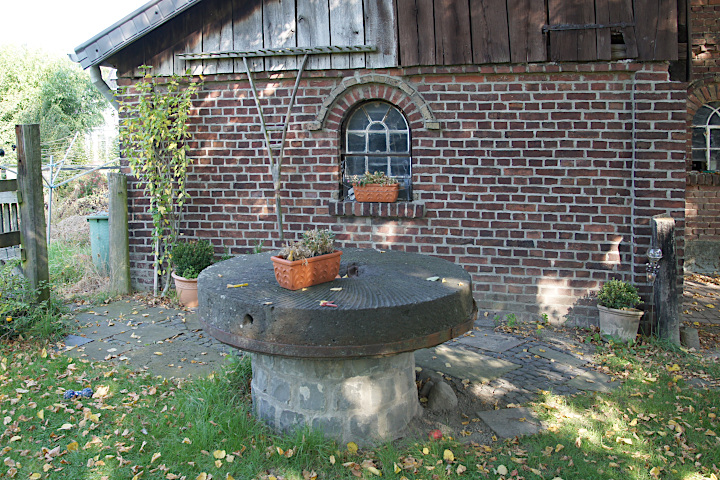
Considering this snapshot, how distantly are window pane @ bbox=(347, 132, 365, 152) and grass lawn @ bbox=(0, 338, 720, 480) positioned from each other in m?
3.03

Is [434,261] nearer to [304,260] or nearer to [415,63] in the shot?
[304,260]

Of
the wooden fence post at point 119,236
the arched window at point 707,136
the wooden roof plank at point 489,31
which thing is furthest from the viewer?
the arched window at point 707,136

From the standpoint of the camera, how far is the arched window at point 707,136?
29.8 feet

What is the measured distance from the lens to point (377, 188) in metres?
6.09

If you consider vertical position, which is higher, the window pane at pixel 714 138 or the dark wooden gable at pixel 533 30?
the dark wooden gable at pixel 533 30

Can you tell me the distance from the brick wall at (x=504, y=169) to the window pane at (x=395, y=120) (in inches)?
7.8

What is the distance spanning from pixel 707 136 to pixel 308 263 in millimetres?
8419

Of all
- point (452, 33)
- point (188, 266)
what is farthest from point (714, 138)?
point (188, 266)

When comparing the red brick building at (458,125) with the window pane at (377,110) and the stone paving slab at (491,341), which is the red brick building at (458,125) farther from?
the stone paving slab at (491,341)

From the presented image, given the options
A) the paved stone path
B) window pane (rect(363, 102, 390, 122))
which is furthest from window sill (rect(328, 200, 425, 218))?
the paved stone path

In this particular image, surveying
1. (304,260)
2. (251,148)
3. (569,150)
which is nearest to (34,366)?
(304,260)

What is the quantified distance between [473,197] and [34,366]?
4325 mm

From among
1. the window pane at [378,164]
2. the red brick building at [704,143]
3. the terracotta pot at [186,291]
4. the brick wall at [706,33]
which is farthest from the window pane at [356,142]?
the brick wall at [706,33]

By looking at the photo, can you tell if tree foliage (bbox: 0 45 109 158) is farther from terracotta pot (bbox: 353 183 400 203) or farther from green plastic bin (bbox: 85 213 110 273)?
terracotta pot (bbox: 353 183 400 203)
